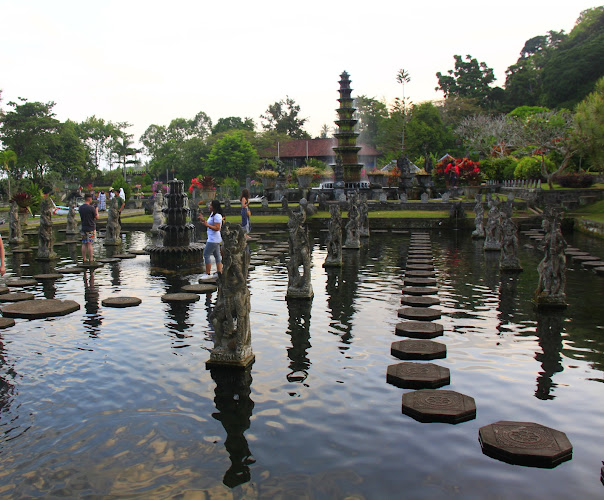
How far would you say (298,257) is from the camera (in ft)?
38.2

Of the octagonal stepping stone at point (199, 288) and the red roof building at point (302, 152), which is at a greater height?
the red roof building at point (302, 152)

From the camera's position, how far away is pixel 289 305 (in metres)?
11.1

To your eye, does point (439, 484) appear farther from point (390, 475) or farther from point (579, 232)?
point (579, 232)

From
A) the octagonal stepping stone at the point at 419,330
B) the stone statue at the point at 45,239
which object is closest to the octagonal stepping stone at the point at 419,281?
the octagonal stepping stone at the point at 419,330

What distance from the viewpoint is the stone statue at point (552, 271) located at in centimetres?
1040

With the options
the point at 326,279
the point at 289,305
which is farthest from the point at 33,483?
the point at 326,279

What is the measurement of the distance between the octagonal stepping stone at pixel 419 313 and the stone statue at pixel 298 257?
2259mm

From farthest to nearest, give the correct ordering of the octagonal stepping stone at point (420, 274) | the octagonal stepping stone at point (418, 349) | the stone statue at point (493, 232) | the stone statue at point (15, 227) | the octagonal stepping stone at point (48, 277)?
the stone statue at point (15, 227) → the stone statue at point (493, 232) → the octagonal stepping stone at point (420, 274) → the octagonal stepping stone at point (48, 277) → the octagonal stepping stone at point (418, 349)

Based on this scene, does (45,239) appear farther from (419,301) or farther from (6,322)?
(419,301)

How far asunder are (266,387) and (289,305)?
4.47m

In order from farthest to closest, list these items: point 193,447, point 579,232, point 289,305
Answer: point 579,232, point 289,305, point 193,447

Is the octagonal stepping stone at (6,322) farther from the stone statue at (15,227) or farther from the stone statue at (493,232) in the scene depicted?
the stone statue at (493,232)

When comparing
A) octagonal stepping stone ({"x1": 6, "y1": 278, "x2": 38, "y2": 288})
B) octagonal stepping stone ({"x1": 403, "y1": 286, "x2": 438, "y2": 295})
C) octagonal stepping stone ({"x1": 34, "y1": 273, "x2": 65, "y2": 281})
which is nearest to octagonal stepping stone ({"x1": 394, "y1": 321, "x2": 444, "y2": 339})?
octagonal stepping stone ({"x1": 403, "y1": 286, "x2": 438, "y2": 295})

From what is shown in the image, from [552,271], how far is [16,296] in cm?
1129
